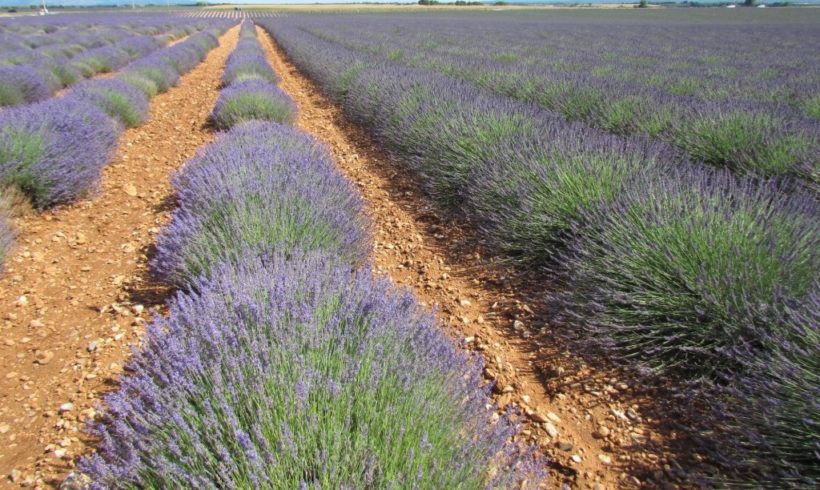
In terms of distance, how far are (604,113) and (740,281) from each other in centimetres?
433

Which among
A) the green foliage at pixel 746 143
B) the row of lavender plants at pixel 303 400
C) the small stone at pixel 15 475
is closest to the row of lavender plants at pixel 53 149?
the small stone at pixel 15 475

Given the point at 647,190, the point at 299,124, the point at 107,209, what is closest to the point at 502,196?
the point at 647,190

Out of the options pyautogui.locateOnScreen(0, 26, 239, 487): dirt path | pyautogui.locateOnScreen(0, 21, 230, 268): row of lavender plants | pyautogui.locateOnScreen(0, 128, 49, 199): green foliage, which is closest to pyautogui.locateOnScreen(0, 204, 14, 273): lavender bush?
pyautogui.locateOnScreen(0, 21, 230, 268): row of lavender plants

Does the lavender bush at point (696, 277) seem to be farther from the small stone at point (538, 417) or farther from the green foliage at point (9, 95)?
the green foliage at point (9, 95)

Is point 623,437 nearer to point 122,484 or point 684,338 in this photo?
point 684,338

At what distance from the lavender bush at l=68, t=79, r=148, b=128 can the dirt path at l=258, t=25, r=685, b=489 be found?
4.98m

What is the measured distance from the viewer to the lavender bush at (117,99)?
731 cm

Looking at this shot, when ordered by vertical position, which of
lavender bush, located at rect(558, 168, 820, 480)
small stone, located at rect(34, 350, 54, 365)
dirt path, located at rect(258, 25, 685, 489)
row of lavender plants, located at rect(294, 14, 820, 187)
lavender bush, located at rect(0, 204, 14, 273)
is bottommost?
small stone, located at rect(34, 350, 54, 365)

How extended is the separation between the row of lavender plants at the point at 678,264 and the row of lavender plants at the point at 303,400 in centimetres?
93

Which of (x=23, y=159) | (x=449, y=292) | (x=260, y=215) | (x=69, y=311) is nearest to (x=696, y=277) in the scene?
(x=449, y=292)

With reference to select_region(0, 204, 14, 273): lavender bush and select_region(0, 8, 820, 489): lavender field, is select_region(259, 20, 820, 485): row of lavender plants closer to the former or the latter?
select_region(0, 8, 820, 489): lavender field

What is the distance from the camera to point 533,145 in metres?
4.30

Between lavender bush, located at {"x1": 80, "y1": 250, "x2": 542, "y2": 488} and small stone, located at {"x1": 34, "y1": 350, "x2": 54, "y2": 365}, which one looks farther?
small stone, located at {"x1": 34, "y1": 350, "x2": 54, "y2": 365}

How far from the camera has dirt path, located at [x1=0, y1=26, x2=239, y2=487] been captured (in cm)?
215
